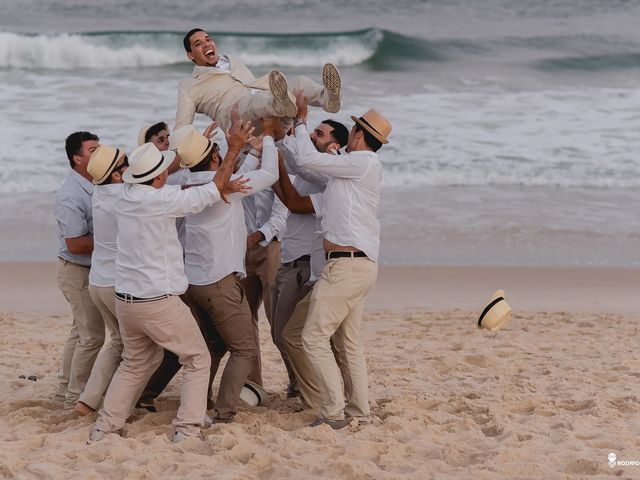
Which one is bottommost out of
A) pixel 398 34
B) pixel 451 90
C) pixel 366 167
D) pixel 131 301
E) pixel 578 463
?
pixel 578 463

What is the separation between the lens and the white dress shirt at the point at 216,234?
623cm

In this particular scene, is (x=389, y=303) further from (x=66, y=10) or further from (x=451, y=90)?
(x=66, y=10)

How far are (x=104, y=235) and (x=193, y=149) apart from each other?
2.40ft

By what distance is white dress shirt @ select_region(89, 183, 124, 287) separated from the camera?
623 centimetres

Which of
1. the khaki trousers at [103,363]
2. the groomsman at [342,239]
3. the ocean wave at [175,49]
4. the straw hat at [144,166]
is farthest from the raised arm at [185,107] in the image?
the ocean wave at [175,49]

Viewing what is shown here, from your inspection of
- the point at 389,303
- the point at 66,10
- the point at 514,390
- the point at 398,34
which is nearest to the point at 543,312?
the point at 389,303

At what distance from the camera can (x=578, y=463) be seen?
5.73 m

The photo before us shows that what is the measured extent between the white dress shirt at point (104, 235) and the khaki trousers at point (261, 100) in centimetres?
96

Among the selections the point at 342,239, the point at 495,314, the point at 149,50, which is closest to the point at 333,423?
the point at 342,239

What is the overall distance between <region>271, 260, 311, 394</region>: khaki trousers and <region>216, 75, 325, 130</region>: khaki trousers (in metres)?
0.96

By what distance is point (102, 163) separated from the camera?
615 cm

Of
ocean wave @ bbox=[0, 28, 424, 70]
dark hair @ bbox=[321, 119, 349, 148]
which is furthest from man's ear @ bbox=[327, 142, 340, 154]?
ocean wave @ bbox=[0, 28, 424, 70]

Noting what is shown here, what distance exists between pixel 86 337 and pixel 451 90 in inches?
595

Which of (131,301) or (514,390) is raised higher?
(131,301)
